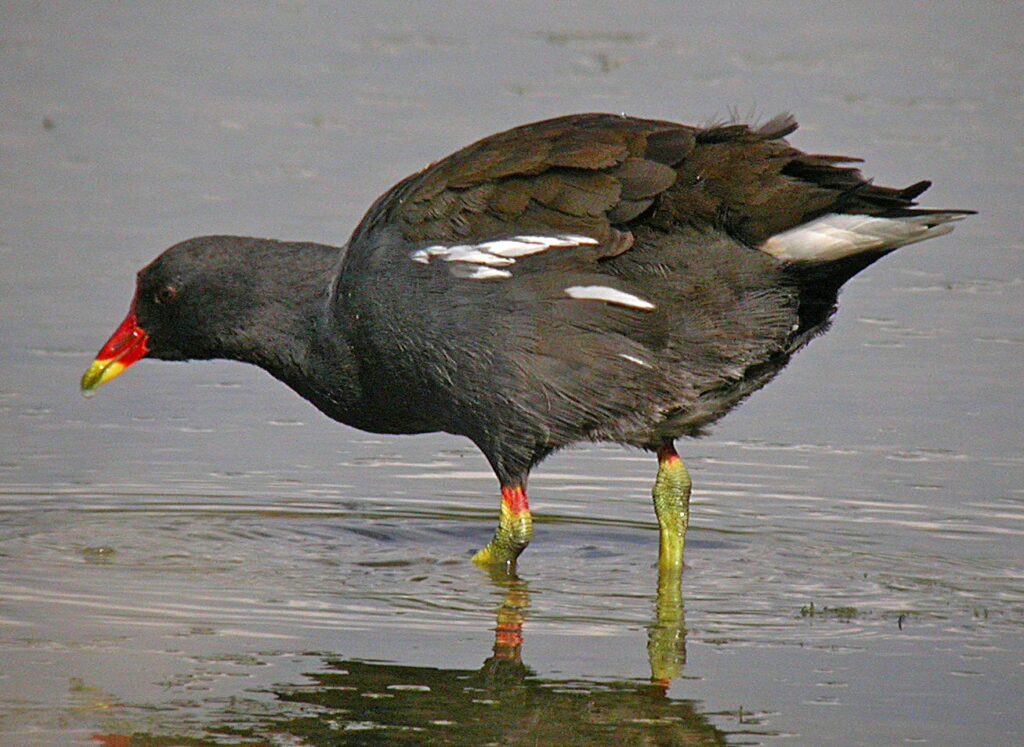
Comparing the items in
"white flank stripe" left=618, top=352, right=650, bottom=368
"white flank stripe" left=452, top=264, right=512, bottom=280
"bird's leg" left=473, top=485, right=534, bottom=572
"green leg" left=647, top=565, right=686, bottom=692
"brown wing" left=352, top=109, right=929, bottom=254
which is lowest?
"green leg" left=647, top=565, right=686, bottom=692

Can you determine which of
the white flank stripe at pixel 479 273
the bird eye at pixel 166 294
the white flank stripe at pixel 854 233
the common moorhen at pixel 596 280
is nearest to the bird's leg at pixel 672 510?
the common moorhen at pixel 596 280

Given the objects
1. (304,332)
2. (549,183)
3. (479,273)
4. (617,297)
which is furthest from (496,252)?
(304,332)

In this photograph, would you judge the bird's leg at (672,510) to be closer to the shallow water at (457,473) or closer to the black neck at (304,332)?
the shallow water at (457,473)

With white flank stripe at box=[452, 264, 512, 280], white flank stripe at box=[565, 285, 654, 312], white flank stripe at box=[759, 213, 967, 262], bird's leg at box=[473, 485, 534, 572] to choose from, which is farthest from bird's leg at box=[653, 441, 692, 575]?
white flank stripe at box=[759, 213, 967, 262]

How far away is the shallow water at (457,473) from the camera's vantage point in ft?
17.8

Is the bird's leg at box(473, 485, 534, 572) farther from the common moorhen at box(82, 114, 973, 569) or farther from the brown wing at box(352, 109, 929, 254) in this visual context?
the brown wing at box(352, 109, 929, 254)

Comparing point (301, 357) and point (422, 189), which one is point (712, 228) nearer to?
point (422, 189)

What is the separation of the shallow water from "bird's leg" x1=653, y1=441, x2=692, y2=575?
10cm

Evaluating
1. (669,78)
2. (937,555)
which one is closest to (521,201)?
(937,555)

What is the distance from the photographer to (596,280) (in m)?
6.49

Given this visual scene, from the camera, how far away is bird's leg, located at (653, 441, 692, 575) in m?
6.83

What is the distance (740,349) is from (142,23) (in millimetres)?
9400

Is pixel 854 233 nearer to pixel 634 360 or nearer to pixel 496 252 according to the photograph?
pixel 634 360

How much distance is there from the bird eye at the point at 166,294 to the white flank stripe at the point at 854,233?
2.13 meters
